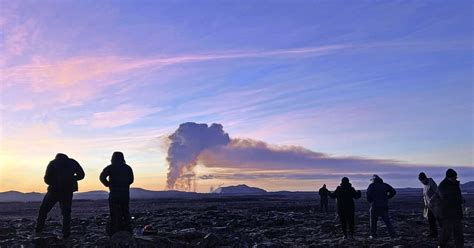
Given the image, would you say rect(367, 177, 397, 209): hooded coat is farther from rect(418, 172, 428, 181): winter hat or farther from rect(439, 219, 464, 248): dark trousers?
rect(439, 219, 464, 248): dark trousers

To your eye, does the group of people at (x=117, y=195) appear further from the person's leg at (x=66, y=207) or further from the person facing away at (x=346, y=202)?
the person facing away at (x=346, y=202)

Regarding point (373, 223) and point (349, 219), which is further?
point (349, 219)

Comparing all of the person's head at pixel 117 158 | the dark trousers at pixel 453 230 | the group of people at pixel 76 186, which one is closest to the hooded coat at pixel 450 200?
the dark trousers at pixel 453 230

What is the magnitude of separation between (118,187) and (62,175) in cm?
176

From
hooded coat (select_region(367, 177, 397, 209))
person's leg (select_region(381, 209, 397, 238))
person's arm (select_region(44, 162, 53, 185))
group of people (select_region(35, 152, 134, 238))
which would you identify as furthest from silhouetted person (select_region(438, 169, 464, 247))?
person's arm (select_region(44, 162, 53, 185))

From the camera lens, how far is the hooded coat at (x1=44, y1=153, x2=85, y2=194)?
13.8m

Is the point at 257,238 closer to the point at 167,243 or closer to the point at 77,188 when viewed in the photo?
the point at 167,243

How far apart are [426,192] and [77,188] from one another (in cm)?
1057

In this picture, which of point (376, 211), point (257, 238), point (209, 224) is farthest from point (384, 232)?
point (209, 224)

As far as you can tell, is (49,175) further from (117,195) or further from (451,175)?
(451,175)

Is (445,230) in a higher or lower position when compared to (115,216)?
lower

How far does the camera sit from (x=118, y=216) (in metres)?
13.3

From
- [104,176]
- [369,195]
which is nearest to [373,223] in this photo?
[369,195]

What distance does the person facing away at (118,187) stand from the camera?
519 inches
